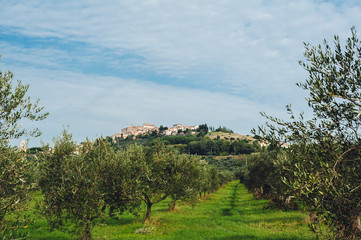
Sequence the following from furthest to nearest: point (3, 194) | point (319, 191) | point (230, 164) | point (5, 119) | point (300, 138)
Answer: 1. point (230, 164)
2. point (5, 119)
3. point (3, 194)
4. point (300, 138)
5. point (319, 191)

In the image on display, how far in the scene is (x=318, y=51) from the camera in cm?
1495

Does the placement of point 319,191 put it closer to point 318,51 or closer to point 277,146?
point 277,146

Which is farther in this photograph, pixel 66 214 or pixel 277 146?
pixel 66 214

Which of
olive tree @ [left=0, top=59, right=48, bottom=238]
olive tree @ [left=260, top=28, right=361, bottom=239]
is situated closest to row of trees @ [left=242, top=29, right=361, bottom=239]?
olive tree @ [left=260, top=28, right=361, bottom=239]

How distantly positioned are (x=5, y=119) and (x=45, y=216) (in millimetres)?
8561

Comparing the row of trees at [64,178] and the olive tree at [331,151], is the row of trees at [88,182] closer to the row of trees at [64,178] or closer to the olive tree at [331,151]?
the row of trees at [64,178]

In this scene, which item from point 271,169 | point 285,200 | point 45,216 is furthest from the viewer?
point 271,169

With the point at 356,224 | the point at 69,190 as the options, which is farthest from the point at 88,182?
the point at 356,224

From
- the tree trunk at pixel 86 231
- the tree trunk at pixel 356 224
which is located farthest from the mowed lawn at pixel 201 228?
the tree trunk at pixel 356 224

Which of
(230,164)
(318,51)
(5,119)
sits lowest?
(230,164)

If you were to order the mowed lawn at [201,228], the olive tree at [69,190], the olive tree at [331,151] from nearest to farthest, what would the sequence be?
the olive tree at [331,151] → the olive tree at [69,190] → the mowed lawn at [201,228]

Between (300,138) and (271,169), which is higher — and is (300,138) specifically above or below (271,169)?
above

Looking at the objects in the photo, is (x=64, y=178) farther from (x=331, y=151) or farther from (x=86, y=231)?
(x=331, y=151)

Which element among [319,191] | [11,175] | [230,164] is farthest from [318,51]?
[230,164]
